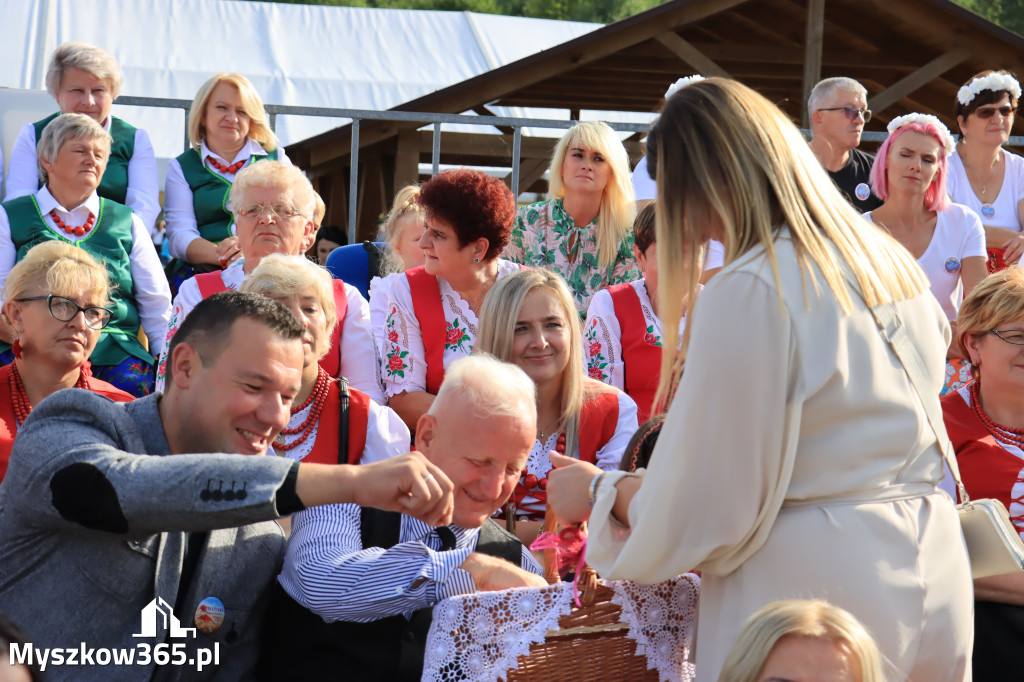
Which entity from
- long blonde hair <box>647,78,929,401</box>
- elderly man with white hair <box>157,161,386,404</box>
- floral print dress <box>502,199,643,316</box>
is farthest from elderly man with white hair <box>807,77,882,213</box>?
long blonde hair <box>647,78,929,401</box>

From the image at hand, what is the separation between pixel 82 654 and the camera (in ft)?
7.37

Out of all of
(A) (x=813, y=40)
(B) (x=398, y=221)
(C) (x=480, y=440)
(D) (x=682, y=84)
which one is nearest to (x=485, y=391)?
(C) (x=480, y=440)

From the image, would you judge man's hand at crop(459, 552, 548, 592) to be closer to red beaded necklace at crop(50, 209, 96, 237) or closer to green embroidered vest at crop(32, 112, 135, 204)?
red beaded necklace at crop(50, 209, 96, 237)

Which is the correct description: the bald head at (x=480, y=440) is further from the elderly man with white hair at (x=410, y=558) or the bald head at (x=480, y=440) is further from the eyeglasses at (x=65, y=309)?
the eyeglasses at (x=65, y=309)

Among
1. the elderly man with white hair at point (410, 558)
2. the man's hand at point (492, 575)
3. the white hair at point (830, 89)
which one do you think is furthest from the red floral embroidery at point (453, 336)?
the white hair at point (830, 89)

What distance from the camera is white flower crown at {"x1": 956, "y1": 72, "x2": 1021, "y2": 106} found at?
6.02m

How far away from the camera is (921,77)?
1027 cm

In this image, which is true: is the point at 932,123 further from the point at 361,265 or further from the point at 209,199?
the point at 209,199

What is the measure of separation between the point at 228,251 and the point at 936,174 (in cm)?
351

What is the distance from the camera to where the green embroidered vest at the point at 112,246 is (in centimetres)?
470

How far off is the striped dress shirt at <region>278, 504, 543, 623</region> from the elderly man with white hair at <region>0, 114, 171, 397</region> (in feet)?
8.15

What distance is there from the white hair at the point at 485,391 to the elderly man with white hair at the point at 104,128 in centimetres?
325

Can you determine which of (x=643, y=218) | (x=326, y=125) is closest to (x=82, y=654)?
(x=643, y=218)

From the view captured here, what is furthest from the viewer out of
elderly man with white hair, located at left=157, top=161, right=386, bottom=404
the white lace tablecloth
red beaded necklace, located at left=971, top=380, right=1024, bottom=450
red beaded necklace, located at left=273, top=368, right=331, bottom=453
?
elderly man with white hair, located at left=157, top=161, right=386, bottom=404
